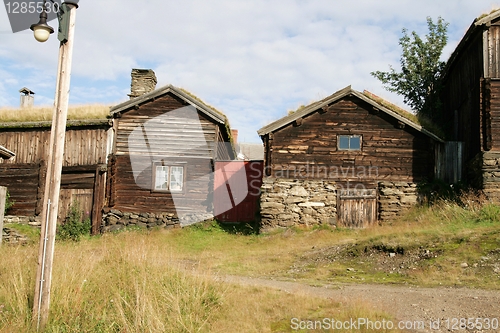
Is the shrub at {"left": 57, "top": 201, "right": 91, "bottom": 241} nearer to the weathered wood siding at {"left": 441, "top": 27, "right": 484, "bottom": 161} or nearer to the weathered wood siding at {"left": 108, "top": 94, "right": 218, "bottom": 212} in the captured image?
the weathered wood siding at {"left": 108, "top": 94, "right": 218, "bottom": 212}

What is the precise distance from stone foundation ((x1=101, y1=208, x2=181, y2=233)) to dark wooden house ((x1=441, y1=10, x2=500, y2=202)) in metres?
11.7

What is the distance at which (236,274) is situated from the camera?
11.9 metres

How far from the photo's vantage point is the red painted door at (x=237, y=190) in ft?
66.9

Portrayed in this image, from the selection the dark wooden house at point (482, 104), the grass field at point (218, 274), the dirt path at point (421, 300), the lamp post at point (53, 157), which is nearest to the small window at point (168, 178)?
the grass field at point (218, 274)

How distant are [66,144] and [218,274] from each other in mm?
12842

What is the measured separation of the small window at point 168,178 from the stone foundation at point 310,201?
384 cm

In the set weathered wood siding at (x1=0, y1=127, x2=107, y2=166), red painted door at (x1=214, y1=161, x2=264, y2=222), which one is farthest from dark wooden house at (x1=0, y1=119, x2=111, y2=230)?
red painted door at (x1=214, y1=161, x2=264, y2=222)

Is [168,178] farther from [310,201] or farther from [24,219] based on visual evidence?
[24,219]

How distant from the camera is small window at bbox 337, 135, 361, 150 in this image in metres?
19.2

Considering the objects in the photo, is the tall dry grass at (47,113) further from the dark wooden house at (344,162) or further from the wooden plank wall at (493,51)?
the wooden plank wall at (493,51)

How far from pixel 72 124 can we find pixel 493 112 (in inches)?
643

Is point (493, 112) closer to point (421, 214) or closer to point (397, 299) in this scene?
point (421, 214)

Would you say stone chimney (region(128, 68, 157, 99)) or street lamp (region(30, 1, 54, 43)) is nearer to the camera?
street lamp (region(30, 1, 54, 43))

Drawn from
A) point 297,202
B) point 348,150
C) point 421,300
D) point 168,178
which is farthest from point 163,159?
point 421,300
